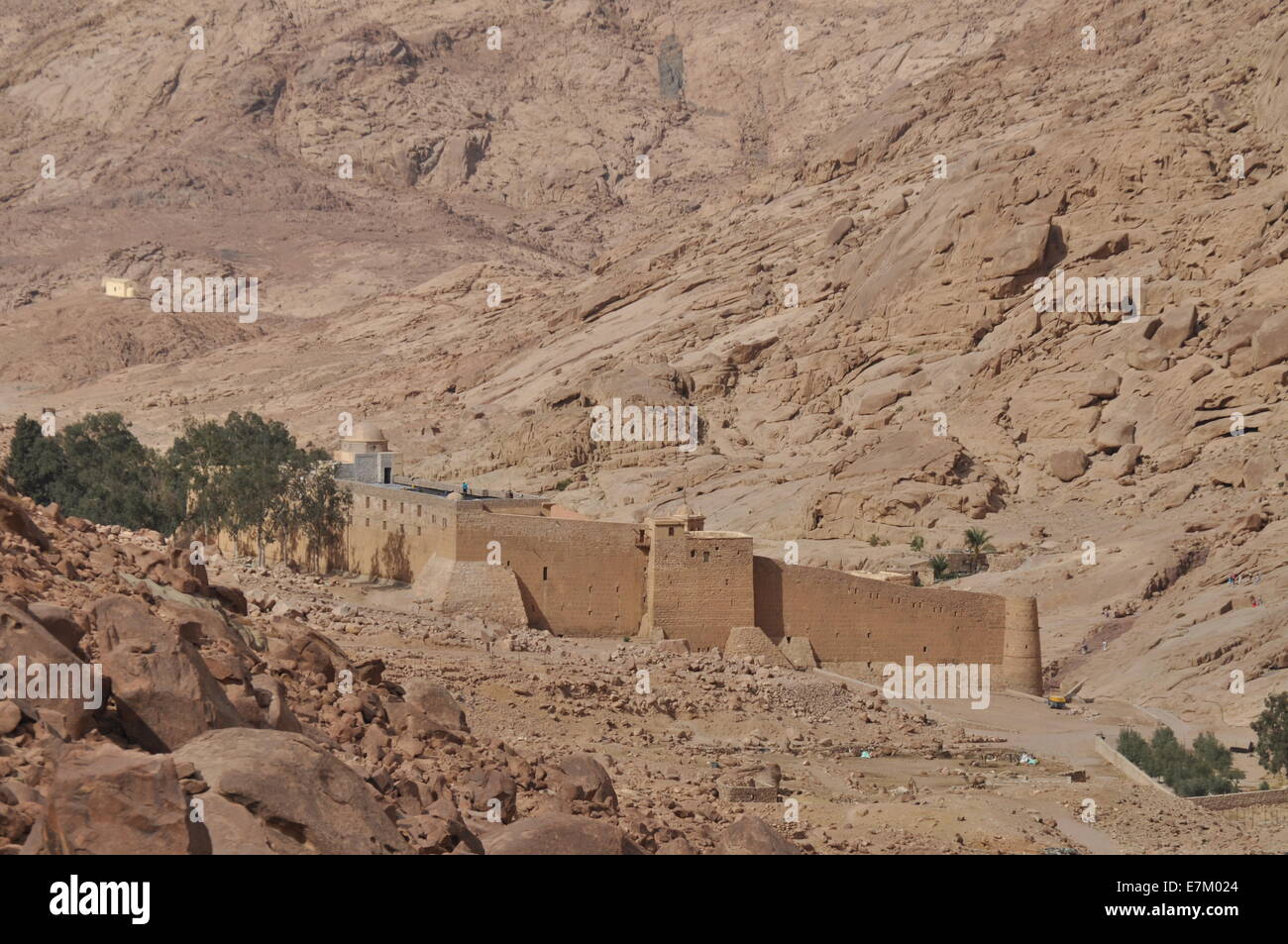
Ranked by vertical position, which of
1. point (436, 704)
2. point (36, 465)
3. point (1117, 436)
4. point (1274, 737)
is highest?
point (1117, 436)

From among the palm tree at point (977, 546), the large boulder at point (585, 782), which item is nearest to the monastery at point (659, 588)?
the palm tree at point (977, 546)

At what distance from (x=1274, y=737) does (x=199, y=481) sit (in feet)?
73.5

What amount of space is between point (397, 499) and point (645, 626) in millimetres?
5406

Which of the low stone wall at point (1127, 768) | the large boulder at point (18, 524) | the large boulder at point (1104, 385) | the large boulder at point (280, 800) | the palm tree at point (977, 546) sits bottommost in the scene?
the low stone wall at point (1127, 768)

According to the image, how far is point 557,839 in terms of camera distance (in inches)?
497

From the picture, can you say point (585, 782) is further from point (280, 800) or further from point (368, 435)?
point (368, 435)

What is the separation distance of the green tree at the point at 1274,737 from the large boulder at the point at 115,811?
21242mm

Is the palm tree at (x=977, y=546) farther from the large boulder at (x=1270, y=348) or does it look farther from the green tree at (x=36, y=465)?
the green tree at (x=36, y=465)

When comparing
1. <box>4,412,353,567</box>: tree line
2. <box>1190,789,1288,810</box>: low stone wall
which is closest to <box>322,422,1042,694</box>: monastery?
<box>4,412,353,567</box>: tree line

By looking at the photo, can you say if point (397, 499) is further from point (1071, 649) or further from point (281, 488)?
point (1071, 649)

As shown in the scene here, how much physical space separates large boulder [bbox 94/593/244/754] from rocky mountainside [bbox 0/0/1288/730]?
76.0ft

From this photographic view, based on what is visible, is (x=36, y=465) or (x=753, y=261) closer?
(x=36, y=465)

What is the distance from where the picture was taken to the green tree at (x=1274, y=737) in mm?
27562

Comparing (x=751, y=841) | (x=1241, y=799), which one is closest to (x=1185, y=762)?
(x=1241, y=799)
